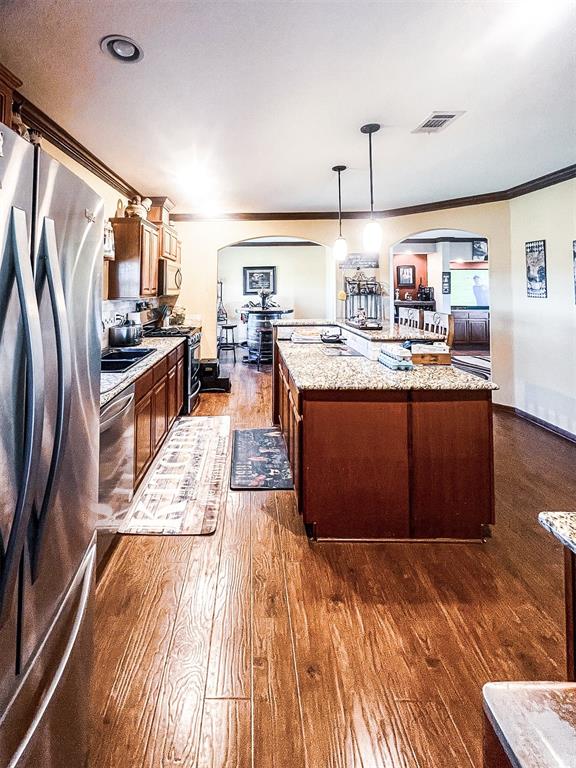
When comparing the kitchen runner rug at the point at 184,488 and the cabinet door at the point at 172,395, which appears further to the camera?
the cabinet door at the point at 172,395

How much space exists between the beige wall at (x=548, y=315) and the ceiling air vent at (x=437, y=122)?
6.23ft

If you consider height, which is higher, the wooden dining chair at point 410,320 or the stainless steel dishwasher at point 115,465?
the wooden dining chair at point 410,320

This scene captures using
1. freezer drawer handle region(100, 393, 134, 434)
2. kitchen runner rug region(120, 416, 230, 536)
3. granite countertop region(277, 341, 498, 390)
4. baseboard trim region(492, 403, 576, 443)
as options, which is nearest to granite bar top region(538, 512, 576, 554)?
granite countertop region(277, 341, 498, 390)

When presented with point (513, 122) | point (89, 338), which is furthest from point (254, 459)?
point (513, 122)

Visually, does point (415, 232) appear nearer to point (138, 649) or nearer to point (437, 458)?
point (437, 458)

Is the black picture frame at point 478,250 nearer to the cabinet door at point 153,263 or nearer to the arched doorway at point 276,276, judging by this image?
the arched doorway at point 276,276

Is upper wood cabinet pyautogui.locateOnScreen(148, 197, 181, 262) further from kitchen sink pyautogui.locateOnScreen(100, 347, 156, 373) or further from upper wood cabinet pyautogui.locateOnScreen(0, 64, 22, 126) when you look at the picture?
upper wood cabinet pyautogui.locateOnScreen(0, 64, 22, 126)

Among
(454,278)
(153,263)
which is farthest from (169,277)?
(454,278)

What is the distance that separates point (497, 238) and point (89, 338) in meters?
5.35

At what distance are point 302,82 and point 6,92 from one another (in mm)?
1587

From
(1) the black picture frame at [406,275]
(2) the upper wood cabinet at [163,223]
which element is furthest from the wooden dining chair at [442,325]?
(1) the black picture frame at [406,275]

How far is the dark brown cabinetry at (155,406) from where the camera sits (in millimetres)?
3064

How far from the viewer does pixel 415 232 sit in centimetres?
601

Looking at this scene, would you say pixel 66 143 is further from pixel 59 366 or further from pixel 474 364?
pixel 474 364
